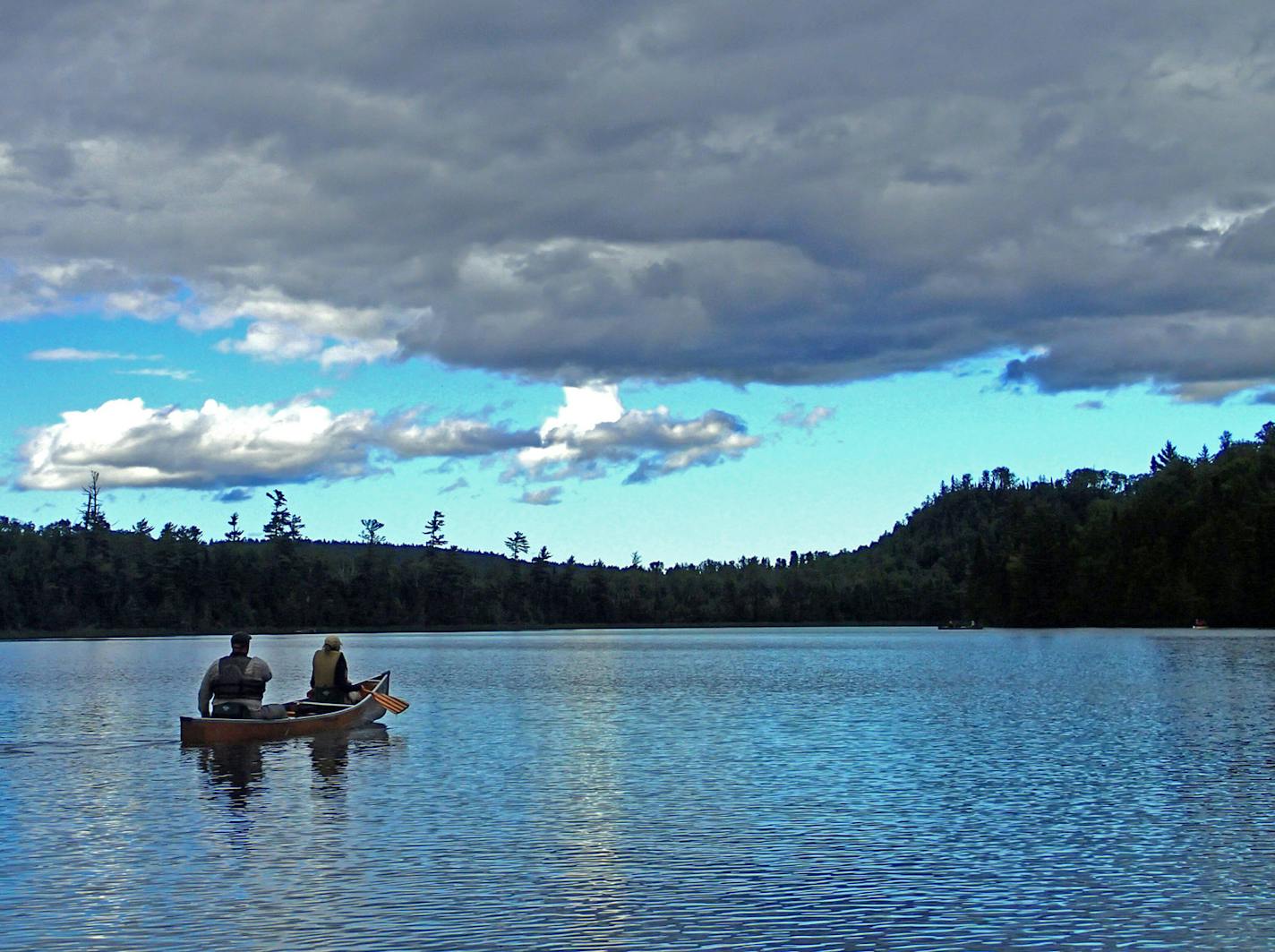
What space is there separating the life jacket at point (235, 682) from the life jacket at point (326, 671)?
4.08 m

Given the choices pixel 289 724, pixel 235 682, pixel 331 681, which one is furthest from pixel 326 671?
pixel 235 682

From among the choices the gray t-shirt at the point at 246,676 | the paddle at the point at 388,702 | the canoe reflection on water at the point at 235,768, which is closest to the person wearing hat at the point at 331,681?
the paddle at the point at 388,702

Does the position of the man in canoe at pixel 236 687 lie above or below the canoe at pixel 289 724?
above

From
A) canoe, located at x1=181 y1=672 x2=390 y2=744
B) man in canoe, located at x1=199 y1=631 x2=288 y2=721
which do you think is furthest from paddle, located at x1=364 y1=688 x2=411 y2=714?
man in canoe, located at x1=199 y1=631 x2=288 y2=721

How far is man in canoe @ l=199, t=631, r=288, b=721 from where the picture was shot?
4244cm

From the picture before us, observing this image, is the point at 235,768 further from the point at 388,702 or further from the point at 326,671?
the point at 388,702

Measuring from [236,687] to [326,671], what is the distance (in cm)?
491

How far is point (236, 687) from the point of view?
42.8 meters

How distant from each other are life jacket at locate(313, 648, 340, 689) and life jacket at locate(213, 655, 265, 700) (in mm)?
4083

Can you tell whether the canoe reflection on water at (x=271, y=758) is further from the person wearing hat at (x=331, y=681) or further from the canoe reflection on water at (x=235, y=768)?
the person wearing hat at (x=331, y=681)

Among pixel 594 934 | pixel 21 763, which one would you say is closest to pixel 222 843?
pixel 594 934

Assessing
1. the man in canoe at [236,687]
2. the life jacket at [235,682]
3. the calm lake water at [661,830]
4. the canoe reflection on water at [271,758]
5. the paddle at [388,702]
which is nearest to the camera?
the calm lake water at [661,830]

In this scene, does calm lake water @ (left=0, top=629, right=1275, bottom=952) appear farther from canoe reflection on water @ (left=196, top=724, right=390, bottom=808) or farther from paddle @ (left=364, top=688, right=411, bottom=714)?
paddle @ (left=364, top=688, right=411, bottom=714)

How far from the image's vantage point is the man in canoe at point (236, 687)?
42.4m
